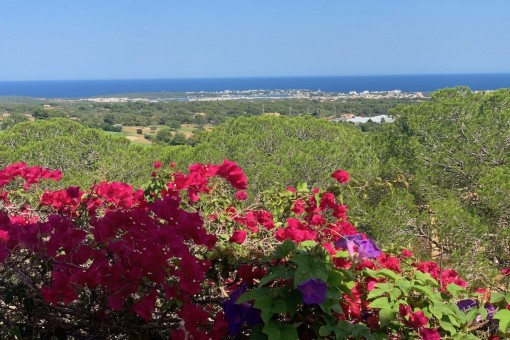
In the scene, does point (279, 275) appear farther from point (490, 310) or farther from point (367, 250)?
point (490, 310)

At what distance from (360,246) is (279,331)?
A: 1.91ft

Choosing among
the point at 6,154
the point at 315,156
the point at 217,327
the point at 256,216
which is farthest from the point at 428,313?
the point at 6,154

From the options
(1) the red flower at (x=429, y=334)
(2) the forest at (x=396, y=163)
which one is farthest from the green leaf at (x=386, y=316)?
(2) the forest at (x=396, y=163)

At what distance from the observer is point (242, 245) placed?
6.10 ft

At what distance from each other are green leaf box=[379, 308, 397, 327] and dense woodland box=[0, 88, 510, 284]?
10.3 ft

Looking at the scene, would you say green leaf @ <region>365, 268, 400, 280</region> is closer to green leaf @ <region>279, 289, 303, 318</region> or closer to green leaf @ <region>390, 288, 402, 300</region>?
green leaf @ <region>390, 288, 402, 300</region>

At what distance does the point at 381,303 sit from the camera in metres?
1.50

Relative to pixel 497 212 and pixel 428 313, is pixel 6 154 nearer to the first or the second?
pixel 497 212

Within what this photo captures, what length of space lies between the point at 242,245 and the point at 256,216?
0.34 metres

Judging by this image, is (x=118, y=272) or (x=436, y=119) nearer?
(x=118, y=272)

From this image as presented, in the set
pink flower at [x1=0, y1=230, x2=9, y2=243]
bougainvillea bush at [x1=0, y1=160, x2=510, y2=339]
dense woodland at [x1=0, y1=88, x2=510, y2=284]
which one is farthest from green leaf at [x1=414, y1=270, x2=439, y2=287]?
dense woodland at [x1=0, y1=88, x2=510, y2=284]

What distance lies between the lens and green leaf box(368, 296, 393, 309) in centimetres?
149

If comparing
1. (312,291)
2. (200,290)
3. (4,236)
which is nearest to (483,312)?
(312,291)

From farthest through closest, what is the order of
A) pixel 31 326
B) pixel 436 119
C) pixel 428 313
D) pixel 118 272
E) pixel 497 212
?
pixel 436 119
pixel 497 212
pixel 428 313
pixel 31 326
pixel 118 272
